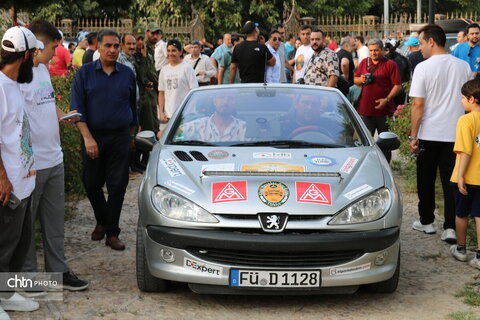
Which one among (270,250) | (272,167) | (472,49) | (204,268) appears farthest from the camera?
(472,49)

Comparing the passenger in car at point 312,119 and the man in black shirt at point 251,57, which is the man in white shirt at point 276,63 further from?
the passenger in car at point 312,119

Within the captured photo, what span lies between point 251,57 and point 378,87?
268cm

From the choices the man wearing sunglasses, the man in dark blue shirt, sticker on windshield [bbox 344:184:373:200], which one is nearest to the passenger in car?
sticker on windshield [bbox 344:184:373:200]

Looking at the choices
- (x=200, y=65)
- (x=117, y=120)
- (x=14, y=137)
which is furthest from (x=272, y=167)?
(x=200, y=65)

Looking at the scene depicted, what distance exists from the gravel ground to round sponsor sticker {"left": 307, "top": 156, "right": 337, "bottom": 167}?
920 mm

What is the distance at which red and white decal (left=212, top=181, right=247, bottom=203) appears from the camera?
5.21 m

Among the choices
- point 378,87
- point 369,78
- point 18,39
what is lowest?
point 378,87

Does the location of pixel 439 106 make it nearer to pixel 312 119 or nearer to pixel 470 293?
pixel 312 119

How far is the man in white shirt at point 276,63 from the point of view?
13.1 metres

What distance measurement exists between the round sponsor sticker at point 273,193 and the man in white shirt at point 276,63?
309 inches

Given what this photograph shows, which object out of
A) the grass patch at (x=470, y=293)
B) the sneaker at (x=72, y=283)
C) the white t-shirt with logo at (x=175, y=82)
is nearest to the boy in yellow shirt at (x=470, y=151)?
the grass patch at (x=470, y=293)

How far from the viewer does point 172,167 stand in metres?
5.68

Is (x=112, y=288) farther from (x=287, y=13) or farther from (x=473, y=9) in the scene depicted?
(x=473, y=9)

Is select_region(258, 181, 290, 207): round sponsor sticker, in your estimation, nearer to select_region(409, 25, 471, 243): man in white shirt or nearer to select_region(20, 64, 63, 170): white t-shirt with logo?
select_region(20, 64, 63, 170): white t-shirt with logo
